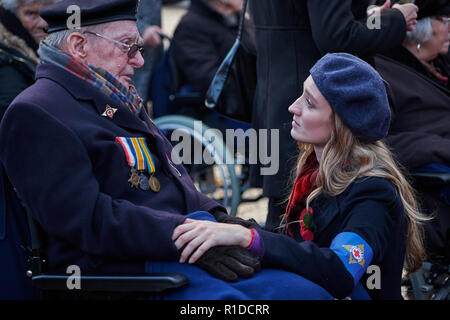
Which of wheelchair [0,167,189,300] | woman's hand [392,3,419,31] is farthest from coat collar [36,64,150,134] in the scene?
woman's hand [392,3,419,31]

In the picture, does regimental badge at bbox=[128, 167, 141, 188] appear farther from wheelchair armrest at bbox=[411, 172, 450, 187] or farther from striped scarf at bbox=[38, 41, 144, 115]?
wheelchair armrest at bbox=[411, 172, 450, 187]

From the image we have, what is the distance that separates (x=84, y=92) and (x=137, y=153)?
28cm

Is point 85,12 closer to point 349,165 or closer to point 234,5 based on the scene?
point 349,165

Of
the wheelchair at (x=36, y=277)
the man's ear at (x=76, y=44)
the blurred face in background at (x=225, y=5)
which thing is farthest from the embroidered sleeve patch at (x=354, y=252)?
the blurred face in background at (x=225, y=5)


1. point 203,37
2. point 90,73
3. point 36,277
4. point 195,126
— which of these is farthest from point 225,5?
point 36,277

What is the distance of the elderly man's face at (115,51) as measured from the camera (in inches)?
98.3

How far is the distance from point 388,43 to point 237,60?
1.06 meters

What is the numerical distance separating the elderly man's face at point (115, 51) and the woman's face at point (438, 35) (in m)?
1.92

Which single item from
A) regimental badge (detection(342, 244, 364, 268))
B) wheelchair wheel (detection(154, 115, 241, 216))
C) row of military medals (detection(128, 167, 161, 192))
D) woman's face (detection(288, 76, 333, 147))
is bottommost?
wheelchair wheel (detection(154, 115, 241, 216))

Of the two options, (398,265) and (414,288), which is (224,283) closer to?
(398,265)

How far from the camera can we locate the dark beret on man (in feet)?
8.02

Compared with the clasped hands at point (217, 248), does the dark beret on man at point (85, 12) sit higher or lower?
higher

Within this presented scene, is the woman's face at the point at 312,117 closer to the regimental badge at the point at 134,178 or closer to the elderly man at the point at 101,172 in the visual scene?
the elderly man at the point at 101,172

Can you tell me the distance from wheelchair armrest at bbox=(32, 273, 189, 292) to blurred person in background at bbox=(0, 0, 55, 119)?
1.18 metres
